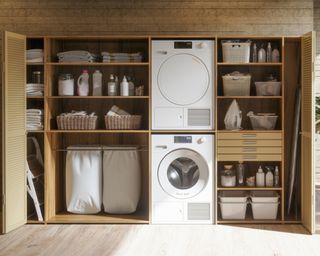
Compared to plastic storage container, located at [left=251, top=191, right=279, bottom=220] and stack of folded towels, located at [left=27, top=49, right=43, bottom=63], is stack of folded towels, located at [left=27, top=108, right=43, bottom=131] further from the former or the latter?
plastic storage container, located at [left=251, top=191, right=279, bottom=220]

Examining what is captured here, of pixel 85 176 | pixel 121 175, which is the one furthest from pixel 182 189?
pixel 85 176

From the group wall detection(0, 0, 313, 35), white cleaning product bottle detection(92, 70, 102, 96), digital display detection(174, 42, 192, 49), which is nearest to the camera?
digital display detection(174, 42, 192, 49)

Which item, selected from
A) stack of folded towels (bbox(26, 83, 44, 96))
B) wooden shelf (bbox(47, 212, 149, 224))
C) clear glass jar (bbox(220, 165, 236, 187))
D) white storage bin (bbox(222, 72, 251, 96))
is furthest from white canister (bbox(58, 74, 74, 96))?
clear glass jar (bbox(220, 165, 236, 187))

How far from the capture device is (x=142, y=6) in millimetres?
6199

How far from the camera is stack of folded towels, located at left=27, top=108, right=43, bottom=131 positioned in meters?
5.72

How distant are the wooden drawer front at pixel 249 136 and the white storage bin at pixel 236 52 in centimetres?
71

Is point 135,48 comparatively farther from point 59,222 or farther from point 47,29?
point 59,222

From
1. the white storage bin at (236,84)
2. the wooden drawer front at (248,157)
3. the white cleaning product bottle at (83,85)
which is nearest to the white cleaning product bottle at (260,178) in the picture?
the wooden drawer front at (248,157)

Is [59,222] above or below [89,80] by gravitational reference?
below

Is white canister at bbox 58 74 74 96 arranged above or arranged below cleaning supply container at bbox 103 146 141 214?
above

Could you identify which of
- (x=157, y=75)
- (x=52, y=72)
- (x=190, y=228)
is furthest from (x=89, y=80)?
(x=190, y=228)

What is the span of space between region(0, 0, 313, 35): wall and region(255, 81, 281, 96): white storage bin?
679 millimetres

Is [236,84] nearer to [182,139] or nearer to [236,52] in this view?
[236,52]

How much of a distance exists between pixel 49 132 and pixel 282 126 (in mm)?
2281
